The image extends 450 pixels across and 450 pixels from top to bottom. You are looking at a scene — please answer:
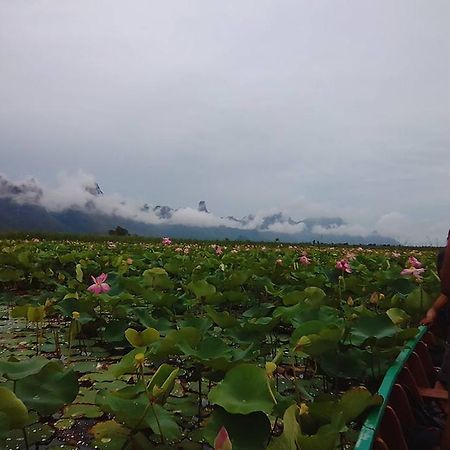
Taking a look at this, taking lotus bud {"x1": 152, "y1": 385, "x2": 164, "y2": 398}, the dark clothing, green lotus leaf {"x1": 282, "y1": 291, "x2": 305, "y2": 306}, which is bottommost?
lotus bud {"x1": 152, "y1": 385, "x2": 164, "y2": 398}

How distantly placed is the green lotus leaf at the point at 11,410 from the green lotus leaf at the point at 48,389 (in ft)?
0.78

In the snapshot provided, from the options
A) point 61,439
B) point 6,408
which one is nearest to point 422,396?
point 61,439

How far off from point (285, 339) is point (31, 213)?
205 m

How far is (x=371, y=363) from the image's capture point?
8.65ft

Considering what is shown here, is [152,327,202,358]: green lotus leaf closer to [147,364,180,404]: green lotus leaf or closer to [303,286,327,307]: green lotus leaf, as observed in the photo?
[147,364,180,404]: green lotus leaf

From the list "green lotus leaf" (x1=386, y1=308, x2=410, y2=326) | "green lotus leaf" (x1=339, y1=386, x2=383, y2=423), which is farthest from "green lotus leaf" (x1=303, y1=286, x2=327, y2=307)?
"green lotus leaf" (x1=339, y1=386, x2=383, y2=423)

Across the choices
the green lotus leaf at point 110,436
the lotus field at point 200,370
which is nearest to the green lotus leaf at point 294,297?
the lotus field at point 200,370

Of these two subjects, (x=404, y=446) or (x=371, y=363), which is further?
(x=371, y=363)

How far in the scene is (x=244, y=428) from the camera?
5.30 feet

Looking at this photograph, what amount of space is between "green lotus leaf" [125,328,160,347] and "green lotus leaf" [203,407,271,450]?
53cm

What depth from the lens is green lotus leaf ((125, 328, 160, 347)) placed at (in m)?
2.08

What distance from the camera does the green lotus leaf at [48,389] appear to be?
5.47ft

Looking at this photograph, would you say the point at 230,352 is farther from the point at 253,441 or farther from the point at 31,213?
the point at 31,213

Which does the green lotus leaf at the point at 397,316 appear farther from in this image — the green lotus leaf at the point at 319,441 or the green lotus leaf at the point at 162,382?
the green lotus leaf at the point at 319,441
